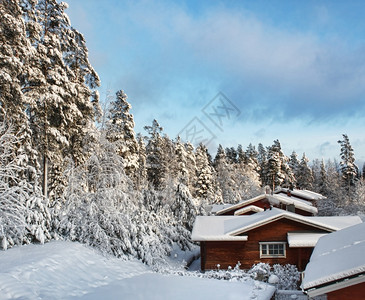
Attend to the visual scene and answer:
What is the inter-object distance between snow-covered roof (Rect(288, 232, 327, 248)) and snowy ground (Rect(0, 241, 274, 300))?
19.8 feet

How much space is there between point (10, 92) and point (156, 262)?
39.5ft

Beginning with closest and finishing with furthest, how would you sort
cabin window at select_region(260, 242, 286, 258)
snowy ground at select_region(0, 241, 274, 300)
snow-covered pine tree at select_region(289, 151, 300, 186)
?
snowy ground at select_region(0, 241, 274, 300) → cabin window at select_region(260, 242, 286, 258) → snow-covered pine tree at select_region(289, 151, 300, 186)

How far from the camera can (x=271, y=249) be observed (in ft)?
64.3

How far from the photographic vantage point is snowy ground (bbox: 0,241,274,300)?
9336 mm

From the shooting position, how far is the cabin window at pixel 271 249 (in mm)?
19422

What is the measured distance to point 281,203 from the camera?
29.6 meters

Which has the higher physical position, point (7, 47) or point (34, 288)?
point (7, 47)

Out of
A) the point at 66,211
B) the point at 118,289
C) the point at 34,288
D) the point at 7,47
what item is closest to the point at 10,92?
the point at 7,47

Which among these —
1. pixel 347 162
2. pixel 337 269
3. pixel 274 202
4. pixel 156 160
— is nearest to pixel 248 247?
pixel 274 202

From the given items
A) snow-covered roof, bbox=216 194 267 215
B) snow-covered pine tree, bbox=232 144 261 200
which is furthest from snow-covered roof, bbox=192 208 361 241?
snow-covered pine tree, bbox=232 144 261 200

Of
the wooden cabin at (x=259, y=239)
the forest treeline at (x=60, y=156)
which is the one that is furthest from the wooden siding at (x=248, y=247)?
the forest treeline at (x=60, y=156)

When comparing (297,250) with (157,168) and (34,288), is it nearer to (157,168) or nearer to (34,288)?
(34,288)

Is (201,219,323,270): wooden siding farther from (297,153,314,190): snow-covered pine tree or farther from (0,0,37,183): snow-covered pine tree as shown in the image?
(297,153,314,190): snow-covered pine tree

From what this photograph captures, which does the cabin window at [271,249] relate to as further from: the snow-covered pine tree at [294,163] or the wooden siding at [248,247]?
the snow-covered pine tree at [294,163]
